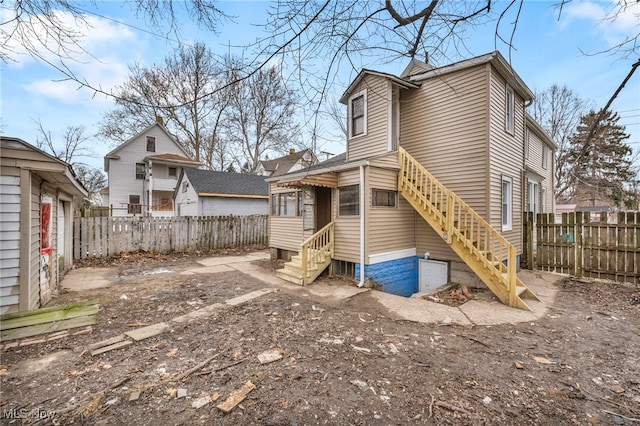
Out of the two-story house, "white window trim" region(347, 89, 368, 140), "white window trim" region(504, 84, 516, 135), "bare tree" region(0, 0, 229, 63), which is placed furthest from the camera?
"white window trim" region(347, 89, 368, 140)

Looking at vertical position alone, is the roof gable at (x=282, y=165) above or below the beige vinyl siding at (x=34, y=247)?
above

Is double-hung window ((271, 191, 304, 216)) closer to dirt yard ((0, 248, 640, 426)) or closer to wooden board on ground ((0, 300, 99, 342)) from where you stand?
dirt yard ((0, 248, 640, 426))

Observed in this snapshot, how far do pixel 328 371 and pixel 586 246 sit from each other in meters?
8.64

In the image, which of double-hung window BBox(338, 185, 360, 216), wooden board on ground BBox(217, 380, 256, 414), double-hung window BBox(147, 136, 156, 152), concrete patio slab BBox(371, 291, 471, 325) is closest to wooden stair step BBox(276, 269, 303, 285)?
concrete patio slab BBox(371, 291, 471, 325)

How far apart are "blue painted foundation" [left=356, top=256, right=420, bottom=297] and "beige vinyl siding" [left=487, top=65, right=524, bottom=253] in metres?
2.44

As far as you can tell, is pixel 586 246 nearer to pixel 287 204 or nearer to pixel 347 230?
pixel 347 230

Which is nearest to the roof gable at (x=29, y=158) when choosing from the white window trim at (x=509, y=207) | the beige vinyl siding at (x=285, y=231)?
the beige vinyl siding at (x=285, y=231)

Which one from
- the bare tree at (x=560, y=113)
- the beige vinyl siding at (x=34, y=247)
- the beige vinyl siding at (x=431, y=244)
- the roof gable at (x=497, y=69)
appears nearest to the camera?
the beige vinyl siding at (x=34, y=247)

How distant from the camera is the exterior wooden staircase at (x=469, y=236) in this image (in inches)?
212

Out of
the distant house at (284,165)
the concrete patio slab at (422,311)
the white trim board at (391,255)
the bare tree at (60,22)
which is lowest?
the concrete patio slab at (422,311)

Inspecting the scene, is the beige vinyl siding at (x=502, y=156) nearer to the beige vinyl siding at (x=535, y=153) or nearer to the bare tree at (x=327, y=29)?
the beige vinyl siding at (x=535, y=153)

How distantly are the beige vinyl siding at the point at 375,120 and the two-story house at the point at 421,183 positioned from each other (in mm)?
31

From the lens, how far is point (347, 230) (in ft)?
23.5

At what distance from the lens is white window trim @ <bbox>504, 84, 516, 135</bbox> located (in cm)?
771
